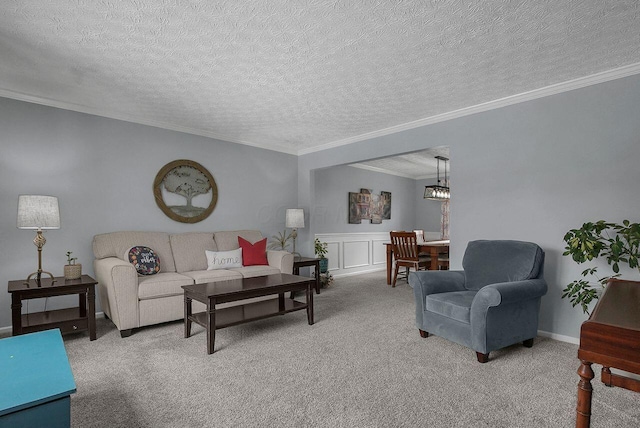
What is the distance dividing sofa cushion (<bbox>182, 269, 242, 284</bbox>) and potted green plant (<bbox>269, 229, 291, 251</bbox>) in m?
1.54

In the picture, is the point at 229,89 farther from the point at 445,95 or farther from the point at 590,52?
the point at 590,52

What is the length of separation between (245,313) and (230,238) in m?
1.72

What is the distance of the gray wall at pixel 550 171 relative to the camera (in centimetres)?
280

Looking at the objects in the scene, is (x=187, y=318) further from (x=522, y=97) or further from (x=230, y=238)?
(x=522, y=97)

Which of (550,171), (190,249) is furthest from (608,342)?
(190,249)

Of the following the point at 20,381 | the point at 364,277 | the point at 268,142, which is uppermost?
the point at 268,142

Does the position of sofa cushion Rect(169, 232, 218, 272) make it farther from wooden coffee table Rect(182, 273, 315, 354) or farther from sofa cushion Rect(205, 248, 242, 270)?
wooden coffee table Rect(182, 273, 315, 354)

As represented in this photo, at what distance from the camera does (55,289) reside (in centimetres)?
287

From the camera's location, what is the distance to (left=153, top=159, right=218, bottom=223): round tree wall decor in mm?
4336

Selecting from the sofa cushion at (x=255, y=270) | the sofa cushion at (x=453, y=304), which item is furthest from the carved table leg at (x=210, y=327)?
the sofa cushion at (x=453, y=304)

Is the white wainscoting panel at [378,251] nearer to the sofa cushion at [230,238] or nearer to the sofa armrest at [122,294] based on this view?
the sofa cushion at [230,238]

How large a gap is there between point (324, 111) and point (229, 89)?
1.11 metres

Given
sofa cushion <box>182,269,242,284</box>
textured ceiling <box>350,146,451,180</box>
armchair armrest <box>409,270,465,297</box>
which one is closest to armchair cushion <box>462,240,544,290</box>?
armchair armrest <box>409,270,465,297</box>

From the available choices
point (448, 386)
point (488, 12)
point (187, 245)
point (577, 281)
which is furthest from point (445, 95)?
point (187, 245)
